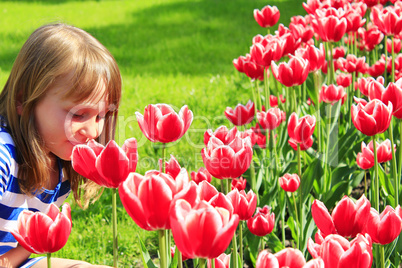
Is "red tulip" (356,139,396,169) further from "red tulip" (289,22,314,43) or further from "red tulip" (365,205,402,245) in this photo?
"red tulip" (289,22,314,43)

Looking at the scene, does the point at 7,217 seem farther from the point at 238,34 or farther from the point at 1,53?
the point at 238,34

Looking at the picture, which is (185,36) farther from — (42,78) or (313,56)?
(42,78)

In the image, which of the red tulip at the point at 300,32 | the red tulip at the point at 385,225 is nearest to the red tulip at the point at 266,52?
the red tulip at the point at 300,32

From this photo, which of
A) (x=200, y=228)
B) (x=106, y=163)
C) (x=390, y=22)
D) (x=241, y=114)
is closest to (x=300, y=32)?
(x=390, y=22)

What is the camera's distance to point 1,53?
6.26m

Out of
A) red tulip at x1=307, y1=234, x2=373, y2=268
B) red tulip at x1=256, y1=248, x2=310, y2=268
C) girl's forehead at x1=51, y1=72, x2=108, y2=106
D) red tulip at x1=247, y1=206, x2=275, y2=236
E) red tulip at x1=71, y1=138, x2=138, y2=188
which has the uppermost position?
girl's forehead at x1=51, y1=72, x2=108, y2=106

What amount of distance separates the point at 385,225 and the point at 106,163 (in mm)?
696

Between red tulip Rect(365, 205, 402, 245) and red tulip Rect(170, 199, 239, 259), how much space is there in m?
0.52

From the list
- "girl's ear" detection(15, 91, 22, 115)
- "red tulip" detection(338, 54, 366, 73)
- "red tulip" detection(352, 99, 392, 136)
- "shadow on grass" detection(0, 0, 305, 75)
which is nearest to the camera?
"red tulip" detection(352, 99, 392, 136)

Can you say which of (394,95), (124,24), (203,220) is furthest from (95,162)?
(124,24)

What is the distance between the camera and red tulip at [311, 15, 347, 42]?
8.68 ft

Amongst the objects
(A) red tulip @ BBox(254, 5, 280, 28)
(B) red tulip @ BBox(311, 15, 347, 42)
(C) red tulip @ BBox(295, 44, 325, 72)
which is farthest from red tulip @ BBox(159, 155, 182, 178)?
(A) red tulip @ BBox(254, 5, 280, 28)

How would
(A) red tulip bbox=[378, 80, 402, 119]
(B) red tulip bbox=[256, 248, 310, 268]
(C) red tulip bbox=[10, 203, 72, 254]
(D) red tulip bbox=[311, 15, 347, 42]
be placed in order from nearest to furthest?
(B) red tulip bbox=[256, 248, 310, 268]
(C) red tulip bbox=[10, 203, 72, 254]
(A) red tulip bbox=[378, 80, 402, 119]
(D) red tulip bbox=[311, 15, 347, 42]

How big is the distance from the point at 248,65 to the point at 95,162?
1.60 metres
